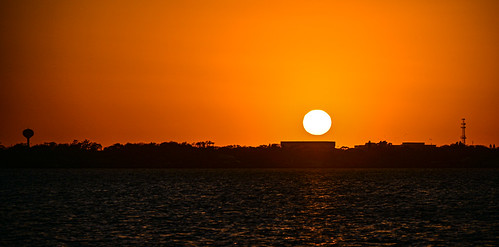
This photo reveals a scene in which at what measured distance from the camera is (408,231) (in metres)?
72.3

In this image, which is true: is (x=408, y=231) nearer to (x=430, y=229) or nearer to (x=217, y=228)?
(x=430, y=229)

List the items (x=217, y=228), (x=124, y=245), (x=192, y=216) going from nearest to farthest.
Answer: (x=124, y=245) → (x=217, y=228) → (x=192, y=216)

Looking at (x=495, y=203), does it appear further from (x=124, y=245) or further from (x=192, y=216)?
(x=124, y=245)

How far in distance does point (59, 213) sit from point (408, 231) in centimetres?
4959

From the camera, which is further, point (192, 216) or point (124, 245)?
point (192, 216)

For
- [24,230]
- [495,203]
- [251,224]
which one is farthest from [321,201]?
[24,230]

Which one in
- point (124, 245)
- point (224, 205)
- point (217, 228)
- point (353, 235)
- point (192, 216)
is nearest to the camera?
point (124, 245)

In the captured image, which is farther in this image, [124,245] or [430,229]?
[430,229]

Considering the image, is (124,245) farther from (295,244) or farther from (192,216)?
(192,216)

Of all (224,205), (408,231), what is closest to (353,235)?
(408,231)

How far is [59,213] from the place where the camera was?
95.2 m

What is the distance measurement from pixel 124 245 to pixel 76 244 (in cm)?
453

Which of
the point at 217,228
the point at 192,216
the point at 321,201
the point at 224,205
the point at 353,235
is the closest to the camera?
the point at 353,235

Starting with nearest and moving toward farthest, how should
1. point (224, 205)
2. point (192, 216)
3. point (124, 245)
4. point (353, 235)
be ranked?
point (124, 245)
point (353, 235)
point (192, 216)
point (224, 205)
